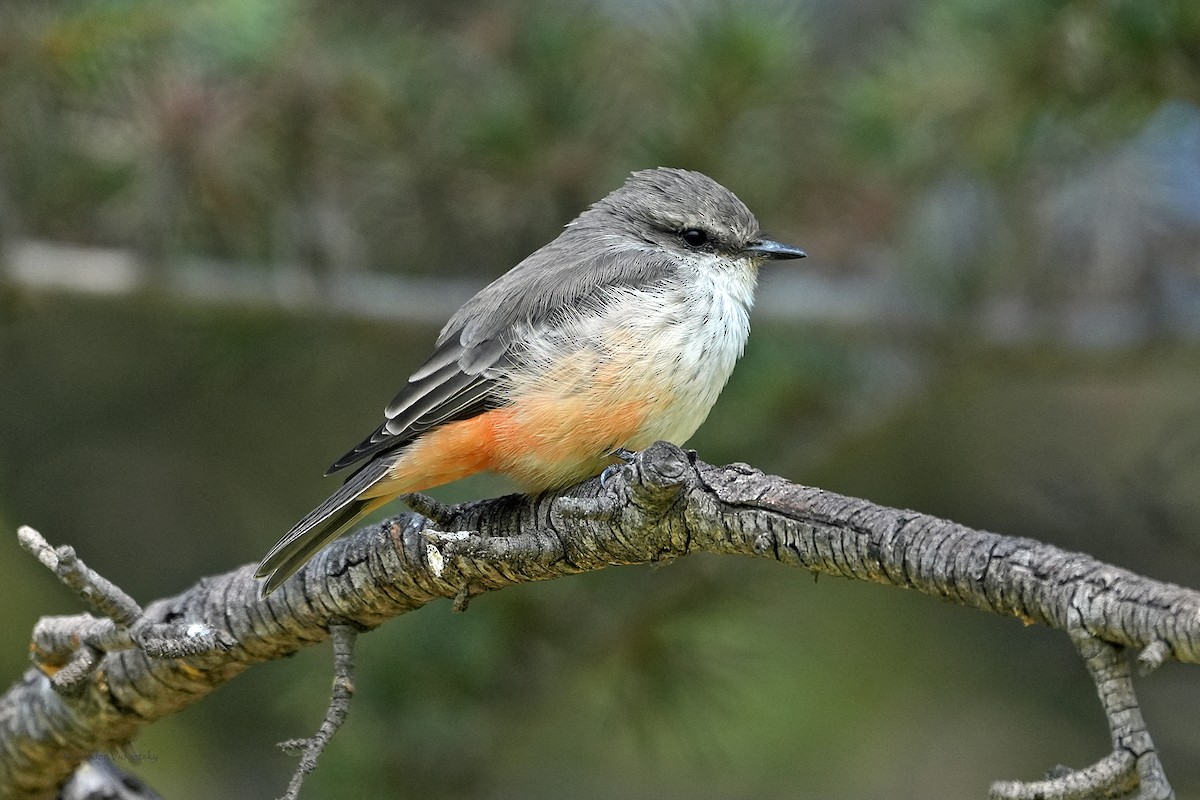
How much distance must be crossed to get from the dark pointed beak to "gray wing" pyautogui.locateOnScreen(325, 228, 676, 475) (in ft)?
0.99

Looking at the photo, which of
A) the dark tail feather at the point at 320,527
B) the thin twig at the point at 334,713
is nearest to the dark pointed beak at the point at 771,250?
the dark tail feather at the point at 320,527

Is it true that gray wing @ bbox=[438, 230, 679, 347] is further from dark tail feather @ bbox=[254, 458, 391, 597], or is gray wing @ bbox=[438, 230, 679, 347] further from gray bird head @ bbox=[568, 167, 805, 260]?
dark tail feather @ bbox=[254, 458, 391, 597]

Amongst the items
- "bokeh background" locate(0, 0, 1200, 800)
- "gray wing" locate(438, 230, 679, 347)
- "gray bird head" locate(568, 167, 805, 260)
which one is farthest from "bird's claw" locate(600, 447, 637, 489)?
"bokeh background" locate(0, 0, 1200, 800)

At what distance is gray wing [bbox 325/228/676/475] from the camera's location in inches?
137

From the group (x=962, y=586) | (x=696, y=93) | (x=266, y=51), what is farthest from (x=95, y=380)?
(x=962, y=586)

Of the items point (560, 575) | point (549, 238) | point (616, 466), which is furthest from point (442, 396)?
point (549, 238)

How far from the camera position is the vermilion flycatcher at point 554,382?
338cm

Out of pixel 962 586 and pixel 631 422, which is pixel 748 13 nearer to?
pixel 631 422

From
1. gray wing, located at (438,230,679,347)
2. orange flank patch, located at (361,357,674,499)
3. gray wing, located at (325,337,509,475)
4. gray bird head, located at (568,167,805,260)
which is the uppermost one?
gray bird head, located at (568,167,805,260)

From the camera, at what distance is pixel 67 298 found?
14.7ft

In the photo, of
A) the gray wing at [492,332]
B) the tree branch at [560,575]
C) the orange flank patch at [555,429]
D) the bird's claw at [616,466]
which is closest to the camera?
the tree branch at [560,575]

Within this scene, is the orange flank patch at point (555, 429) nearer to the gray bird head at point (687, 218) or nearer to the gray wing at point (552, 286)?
the gray wing at point (552, 286)

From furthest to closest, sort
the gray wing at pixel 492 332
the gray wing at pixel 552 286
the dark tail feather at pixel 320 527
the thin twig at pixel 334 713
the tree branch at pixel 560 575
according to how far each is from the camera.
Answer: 1. the gray wing at pixel 552 286
2. the gray wing at pixel 492 332
3. the dark tail feather at pixel 320 527
4. the thin twig at pixel 334 713
5. the tree branch at pixel 560 575

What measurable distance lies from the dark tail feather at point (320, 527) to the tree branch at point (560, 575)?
0.16ft
